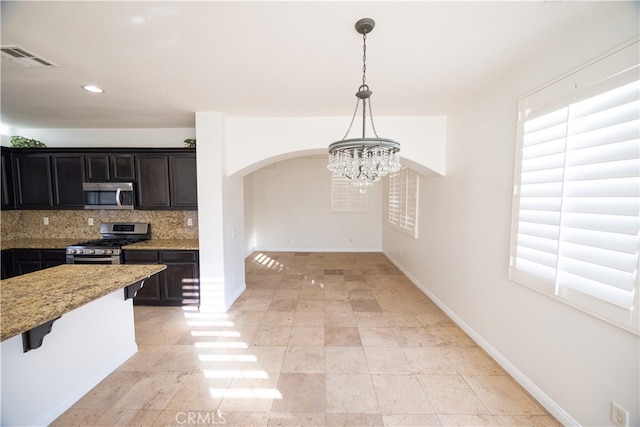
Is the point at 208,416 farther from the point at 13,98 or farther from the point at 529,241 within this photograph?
the point at 13,98

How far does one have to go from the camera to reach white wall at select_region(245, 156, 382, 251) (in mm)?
7094

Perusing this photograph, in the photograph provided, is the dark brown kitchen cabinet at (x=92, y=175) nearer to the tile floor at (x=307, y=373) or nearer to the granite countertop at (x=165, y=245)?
the granite countertop at (x=165, y=245)

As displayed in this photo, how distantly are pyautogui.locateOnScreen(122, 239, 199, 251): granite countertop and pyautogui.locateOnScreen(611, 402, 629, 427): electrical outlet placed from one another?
13.3 feet

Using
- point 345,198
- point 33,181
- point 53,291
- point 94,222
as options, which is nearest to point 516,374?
point 53,291

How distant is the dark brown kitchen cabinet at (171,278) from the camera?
346 centimetres

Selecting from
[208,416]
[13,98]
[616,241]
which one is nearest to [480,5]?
[616,241]

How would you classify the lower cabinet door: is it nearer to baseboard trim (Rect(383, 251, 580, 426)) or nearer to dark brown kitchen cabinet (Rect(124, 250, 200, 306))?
dark brown kitchen cabinet (Rect(124, 250, 200, 306))

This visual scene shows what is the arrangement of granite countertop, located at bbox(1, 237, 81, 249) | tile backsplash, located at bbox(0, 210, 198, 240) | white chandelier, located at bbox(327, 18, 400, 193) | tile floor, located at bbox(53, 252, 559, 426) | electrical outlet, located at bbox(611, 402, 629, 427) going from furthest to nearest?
tile backsplash, located at bbox(0, 210, 198, 240)
granite countertop, located at bbox(1, 237, 81, 249)
tile floor, located at bbox(53, 252, 559, 426)
white chandelier, located at bbox(327, 18, 400, 193)
electrical outlet, located at bbox(611, 402, 629, 427)

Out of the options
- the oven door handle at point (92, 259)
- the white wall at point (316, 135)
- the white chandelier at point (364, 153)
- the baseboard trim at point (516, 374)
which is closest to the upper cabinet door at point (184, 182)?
the white wall at point (316, 135)


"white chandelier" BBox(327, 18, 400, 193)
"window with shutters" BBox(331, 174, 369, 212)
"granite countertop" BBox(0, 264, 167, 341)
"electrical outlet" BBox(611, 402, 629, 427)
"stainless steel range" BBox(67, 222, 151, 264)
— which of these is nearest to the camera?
"granite countertop" BBox(0, 264, 167, 341)

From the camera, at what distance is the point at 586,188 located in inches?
61.7

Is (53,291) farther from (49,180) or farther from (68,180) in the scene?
(49,180)

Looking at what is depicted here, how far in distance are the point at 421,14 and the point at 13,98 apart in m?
4.34

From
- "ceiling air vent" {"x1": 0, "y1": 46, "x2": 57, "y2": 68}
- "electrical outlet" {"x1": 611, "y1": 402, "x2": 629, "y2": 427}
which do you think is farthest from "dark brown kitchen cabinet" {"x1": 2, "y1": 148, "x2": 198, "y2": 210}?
"electrical outlet" {"x1": 611, "y1": 402, "x2": 629, "y2": 427}
